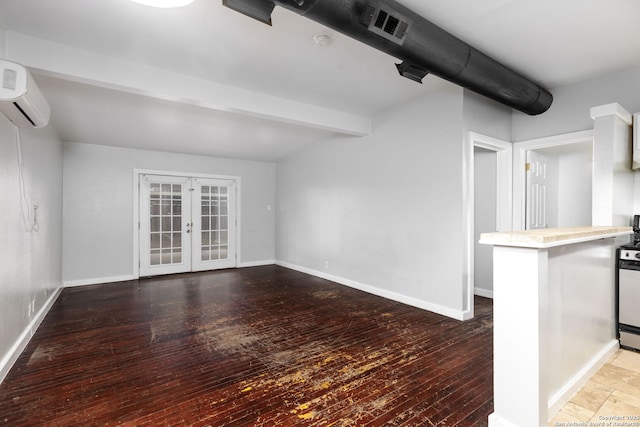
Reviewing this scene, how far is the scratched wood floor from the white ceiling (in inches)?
97.4

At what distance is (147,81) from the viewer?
3064mm

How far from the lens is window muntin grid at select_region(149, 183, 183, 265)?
613 centimetres

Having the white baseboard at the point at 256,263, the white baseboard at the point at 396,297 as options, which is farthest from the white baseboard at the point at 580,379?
the white baseboard at the point at 256,263

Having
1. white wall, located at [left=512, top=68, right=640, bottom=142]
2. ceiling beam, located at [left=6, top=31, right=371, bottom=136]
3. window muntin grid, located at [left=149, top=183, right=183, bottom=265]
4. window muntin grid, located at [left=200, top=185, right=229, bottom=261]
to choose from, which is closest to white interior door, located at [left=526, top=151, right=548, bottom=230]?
white wall, located at [left=512, top=68, right=640, bottom=142]

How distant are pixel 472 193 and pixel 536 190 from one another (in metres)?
1.19

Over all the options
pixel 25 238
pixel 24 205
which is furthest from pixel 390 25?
pixel 25 238

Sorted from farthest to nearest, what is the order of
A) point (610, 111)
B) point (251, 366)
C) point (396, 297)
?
point (396, 297), point (610, 111), point (251, 366)

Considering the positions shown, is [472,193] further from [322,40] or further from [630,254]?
[322,40]

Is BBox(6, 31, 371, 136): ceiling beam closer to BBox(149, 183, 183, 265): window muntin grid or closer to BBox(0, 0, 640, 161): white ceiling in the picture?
BBox(0, 0, 640, 161): white ceiling

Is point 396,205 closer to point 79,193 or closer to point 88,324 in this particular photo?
point 88,324

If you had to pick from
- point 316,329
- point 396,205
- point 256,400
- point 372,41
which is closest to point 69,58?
point 372,41

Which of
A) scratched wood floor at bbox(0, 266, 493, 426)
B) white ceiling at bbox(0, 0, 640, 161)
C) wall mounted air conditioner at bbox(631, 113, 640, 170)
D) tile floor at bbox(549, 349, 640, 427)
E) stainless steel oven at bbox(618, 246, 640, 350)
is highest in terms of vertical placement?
white ceiling at bbox(0, 0, 640, 161)

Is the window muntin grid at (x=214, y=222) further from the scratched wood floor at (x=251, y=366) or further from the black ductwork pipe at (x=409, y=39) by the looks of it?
the black ductwork pipe at (x=409, y=39)

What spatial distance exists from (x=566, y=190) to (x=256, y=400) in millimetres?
5321
